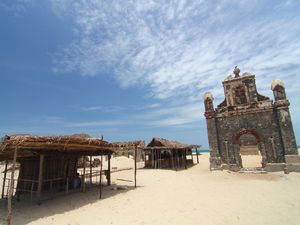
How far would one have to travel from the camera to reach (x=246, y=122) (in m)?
18.3

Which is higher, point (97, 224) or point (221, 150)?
point (221, 150)

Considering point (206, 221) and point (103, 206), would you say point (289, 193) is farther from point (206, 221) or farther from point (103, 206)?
point (103, 206)

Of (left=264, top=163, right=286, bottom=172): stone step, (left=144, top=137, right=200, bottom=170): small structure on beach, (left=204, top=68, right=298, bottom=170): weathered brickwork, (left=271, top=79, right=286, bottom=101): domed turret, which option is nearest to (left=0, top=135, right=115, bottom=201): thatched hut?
(left=144, top=137, right=200, bottom=170): small structure on beach

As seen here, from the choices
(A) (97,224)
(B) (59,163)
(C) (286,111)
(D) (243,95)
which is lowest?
(A) (97,224)

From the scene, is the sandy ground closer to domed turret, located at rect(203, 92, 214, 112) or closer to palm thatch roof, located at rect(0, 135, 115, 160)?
palm thatch roof, located at rect(0, 135, 115, 160)

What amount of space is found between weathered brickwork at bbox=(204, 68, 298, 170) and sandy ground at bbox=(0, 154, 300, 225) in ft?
16.5

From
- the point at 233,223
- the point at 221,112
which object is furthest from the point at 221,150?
the point at 233,223

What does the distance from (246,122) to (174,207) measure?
12923 millimetres

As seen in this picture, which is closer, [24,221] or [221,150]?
[24,221]

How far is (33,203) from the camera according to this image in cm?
1020

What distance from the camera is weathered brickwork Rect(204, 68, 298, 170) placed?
1673 centimetres

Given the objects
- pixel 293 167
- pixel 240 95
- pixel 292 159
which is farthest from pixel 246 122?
pixel 293 167

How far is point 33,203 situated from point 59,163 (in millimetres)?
3394

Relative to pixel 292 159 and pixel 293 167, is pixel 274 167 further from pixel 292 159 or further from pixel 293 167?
pixel 292 159
